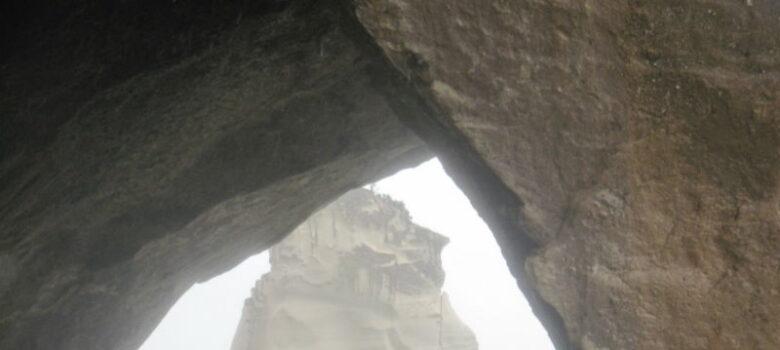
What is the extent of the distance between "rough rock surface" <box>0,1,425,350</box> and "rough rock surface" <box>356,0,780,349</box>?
143 cm

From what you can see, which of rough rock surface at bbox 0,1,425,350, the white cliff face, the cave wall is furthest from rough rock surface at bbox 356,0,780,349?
the white cliff face

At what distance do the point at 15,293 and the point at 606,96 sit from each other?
4.45 meters

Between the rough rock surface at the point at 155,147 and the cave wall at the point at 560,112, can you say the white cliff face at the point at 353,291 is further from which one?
the cave wall at the point at 560,112

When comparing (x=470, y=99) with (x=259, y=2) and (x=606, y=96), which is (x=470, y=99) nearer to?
(x=606, y=96)

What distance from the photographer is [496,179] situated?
9.14 ft

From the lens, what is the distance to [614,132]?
2.76 m

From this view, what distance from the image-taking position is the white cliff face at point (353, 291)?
20.1m

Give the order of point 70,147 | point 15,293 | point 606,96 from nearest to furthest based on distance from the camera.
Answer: point 606,96 → point 70,147 → point 15,293

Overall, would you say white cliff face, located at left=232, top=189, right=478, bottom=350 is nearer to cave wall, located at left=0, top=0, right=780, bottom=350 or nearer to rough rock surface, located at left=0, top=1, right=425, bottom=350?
rough rock surface, located at left=0, top=1, right=425, bottom=350

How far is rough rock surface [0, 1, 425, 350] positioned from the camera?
3609mm

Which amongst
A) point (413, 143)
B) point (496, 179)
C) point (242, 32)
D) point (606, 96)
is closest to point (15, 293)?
point (242, 32)

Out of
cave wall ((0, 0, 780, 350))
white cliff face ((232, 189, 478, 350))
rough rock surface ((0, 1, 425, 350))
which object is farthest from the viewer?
white cliff face ((232, 189, 478, 350))

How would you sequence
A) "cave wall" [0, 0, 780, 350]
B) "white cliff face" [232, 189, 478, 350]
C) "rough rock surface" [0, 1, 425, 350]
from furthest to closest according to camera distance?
"white cliff face" [232, 189, 478, 350] < "rough rock surface" [0, 1, 425, 350] < "cave wall" [0, 0, 780, 350]

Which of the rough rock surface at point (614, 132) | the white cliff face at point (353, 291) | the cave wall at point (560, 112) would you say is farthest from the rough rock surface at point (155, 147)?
the white cliff face at point (353, 291)
